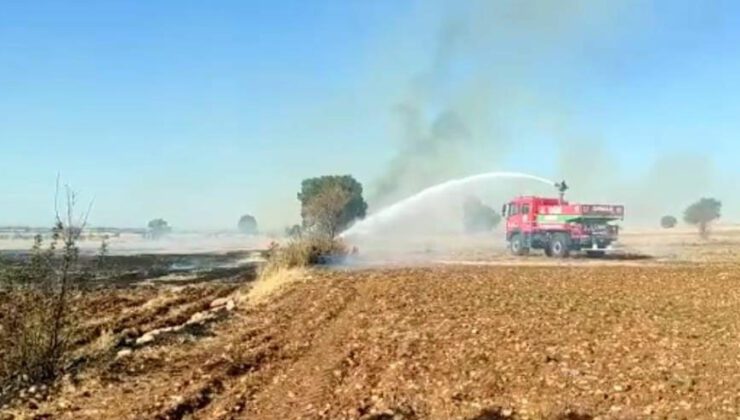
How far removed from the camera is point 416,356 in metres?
11.6

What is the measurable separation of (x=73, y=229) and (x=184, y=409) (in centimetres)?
359

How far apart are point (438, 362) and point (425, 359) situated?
0.97 ft

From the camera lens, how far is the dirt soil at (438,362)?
894 centimetres

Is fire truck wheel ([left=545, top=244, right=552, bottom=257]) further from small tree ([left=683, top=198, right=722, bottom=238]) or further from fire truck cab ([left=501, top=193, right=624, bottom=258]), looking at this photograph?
small tree ([left=683, top=198, right=722, bottom=238])

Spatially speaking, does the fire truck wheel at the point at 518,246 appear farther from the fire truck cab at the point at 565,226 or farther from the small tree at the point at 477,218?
the small tree at the point at 477,218

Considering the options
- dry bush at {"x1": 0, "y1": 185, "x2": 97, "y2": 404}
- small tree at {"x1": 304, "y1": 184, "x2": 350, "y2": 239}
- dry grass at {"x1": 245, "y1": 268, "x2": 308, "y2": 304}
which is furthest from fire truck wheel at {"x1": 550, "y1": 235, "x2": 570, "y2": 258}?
dry bush at {"x1": 0, "y1": 185, "x2": 97, "y2": 404}

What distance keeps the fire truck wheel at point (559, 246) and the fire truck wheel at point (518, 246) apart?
8.36 ft

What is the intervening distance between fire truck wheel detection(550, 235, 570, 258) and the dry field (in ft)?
68.7

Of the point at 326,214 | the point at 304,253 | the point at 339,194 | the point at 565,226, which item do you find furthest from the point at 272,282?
the point at 339,194

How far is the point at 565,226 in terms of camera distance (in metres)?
41.4

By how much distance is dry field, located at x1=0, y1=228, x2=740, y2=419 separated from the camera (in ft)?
29.4

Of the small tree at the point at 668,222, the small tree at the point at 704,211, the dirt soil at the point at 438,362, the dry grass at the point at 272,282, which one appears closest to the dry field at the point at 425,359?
the dirt soil at the point at 438,362

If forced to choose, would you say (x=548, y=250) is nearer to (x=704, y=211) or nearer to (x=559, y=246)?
(x=559, y=246)

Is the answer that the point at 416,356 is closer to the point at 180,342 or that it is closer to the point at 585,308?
the point at 180,342
